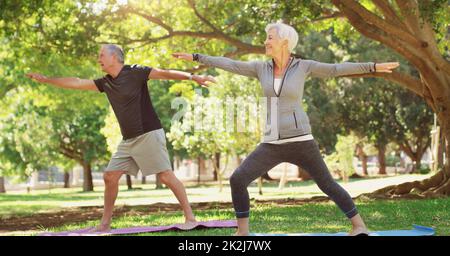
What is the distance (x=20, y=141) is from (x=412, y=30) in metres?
28.8

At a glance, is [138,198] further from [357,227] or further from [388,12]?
[357,227]

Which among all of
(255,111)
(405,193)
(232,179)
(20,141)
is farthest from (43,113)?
(232,179)

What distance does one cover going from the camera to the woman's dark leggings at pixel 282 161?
23.1 feet

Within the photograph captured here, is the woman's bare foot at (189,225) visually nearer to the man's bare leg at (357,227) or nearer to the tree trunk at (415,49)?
the man's bare leg at (357,227)

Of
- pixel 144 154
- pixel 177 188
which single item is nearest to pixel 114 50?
pixel 144 154

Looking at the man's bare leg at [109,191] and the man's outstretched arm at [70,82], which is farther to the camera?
the man's bare leg at [109,191]

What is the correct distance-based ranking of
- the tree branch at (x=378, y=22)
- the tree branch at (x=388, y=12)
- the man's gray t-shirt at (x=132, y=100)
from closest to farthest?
1. the man's gray t-shirt at (x=132, y=100)
2. the tree branch at (x=378, y=22)
3. the tree branch at (x=388, y=12)

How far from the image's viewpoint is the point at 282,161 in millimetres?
7062

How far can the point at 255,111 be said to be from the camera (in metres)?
30.2

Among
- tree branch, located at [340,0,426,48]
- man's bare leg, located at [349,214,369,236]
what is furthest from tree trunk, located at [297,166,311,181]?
man's bare leg, located at [349,214,369,236]

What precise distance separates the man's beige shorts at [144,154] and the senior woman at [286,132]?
63.9 inches

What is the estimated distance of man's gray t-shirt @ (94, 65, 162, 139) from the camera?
328 inches

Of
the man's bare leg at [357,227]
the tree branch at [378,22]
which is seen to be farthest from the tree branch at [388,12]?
the man's bare leg at [357,227]

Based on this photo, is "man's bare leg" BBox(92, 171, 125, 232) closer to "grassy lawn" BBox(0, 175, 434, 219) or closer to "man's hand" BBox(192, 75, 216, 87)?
"man's hand" BBox(192, 75, 216, 87)
